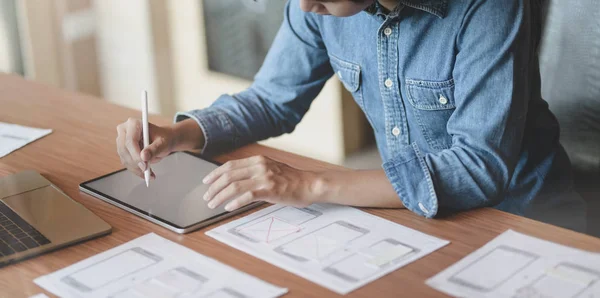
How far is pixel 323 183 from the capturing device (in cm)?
118

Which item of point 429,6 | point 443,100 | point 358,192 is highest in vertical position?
point 429,6

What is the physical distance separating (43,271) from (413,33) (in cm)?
69

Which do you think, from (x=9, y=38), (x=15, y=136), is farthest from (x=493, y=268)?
(x=9, y=38)

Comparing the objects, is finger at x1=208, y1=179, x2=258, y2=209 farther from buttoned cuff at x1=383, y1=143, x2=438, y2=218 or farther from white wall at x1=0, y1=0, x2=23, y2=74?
white wall at x1=0, y1=0, x2=23, y2=74

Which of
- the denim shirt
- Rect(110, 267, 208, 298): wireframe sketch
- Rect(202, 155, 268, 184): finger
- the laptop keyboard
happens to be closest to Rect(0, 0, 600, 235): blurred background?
the denim shirt

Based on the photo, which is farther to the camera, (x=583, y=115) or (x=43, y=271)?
(x=583, y=115)

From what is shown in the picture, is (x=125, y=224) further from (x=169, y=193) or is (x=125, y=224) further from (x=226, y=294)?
(x=226, y=294)

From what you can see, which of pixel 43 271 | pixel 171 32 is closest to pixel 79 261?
pixel 43 271

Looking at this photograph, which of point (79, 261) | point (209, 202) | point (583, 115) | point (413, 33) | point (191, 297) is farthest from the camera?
point (583, 115)

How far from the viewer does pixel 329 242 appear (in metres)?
1.08

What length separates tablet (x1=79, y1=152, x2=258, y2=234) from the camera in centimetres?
117

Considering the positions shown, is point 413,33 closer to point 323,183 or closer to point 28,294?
point 323,183

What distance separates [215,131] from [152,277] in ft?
1.62

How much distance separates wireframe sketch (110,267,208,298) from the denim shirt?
13.3 inches
